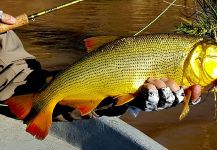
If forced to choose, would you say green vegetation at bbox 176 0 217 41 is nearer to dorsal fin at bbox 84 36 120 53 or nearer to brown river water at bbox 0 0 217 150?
brown river water at bbox 0 0 217 150

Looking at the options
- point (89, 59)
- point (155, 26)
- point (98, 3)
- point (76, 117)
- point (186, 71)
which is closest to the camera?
point (186, 71)

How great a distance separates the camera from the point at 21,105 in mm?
3064

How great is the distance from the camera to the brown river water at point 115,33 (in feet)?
23.4

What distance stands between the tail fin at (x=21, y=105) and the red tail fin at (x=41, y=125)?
0.38 ft

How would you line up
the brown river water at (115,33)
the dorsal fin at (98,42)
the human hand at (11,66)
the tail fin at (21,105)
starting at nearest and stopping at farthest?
the dorsal fin at (98,42) → the tail fin at (21,105) → the human hand at (11,66) → the brown river water at (115,33)

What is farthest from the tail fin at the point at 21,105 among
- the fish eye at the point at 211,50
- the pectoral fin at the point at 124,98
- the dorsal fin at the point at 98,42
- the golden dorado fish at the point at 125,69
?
the fish eye at the point at 211,50

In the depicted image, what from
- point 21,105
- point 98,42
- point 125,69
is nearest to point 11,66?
point 21,105

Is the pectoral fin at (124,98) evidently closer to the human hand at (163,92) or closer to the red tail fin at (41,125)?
the human hand at (163,92)


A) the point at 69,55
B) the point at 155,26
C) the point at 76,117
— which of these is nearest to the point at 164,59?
the point at 76,117

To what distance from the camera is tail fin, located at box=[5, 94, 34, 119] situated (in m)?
3.05

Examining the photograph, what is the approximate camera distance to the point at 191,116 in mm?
7820

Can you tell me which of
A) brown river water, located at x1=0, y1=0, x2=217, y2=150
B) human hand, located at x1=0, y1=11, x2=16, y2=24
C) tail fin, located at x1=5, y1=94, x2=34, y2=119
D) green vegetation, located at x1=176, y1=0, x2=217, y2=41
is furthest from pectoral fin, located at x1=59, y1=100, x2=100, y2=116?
green vegetation, located at x1=176, y1=0, x2=217, y2=41

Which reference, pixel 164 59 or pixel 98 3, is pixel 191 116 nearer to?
pixel 164 59

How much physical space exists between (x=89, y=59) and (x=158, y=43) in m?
0.40
